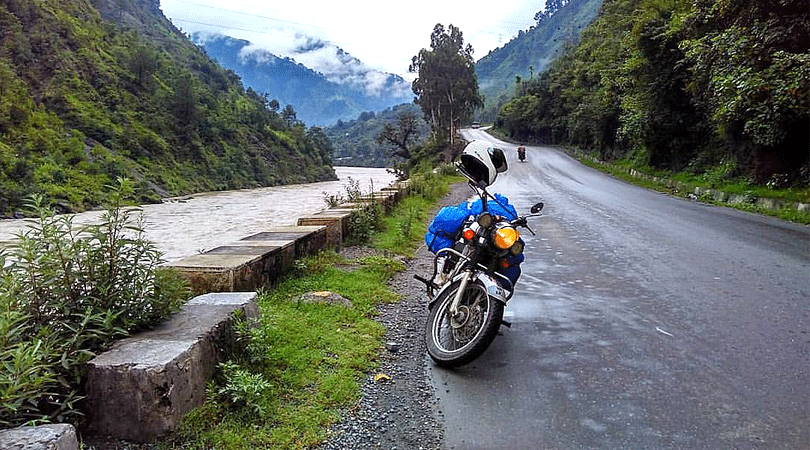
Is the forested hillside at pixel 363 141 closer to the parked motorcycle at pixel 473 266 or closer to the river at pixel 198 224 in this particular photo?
the river at pixel 198 224

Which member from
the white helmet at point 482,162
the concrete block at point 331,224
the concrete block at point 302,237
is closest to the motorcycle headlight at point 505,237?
the white helmet at point 482,162

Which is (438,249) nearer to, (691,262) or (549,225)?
(691,262)

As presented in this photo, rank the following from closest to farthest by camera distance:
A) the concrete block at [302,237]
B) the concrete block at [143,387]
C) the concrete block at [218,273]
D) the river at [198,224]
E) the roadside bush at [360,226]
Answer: the concrete block at [143,387] < the concrete block at [218,273] < the concrete block at [302,237] < the roadside bush at [360,226] < the river at [198,224]

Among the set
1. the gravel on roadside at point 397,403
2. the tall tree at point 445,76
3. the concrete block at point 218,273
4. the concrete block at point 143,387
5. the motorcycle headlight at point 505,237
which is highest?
the tall tree at point 445,76

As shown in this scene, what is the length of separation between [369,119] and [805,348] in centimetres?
16291

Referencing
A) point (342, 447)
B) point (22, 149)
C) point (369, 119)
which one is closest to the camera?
point (342, 447)

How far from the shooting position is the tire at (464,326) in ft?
12.2

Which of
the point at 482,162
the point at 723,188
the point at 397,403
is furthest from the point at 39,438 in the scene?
the point at 723,188

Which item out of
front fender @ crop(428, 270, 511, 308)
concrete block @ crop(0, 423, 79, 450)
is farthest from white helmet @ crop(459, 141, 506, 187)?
concrete block @ crop(0, 423, 79, 450)

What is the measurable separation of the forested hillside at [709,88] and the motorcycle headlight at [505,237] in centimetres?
907

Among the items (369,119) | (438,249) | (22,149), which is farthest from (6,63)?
(369,119)

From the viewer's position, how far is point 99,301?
9.66 feet

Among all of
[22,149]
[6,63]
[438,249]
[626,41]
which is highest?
[6,63]

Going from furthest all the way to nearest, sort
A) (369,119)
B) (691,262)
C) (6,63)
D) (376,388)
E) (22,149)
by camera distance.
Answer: (369,119)
(6,63)
(22,149)
(691,262)
(376,388)
